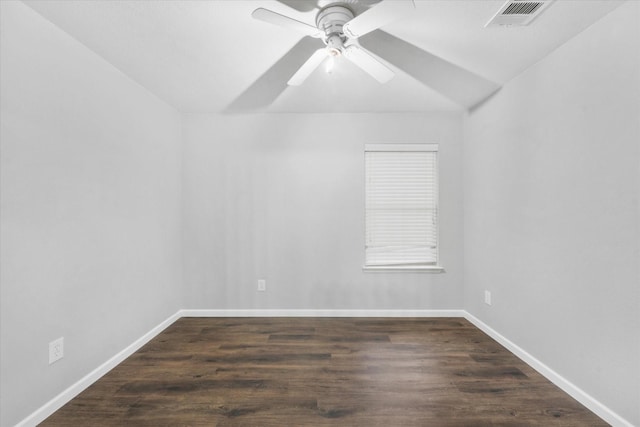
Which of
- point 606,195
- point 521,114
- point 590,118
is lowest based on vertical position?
point 606,195

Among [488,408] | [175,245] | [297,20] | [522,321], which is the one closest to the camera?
[297,20]

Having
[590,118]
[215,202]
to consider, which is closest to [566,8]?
[590,118]

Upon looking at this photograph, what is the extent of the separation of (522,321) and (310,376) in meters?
1.81

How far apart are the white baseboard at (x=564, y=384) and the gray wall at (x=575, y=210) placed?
4 cm

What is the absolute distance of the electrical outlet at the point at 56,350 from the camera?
1.87 metres

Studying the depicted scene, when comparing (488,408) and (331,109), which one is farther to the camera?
Answer: (331,109)

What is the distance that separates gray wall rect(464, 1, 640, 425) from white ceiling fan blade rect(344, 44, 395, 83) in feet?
4.09

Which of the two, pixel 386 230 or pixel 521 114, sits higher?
pixel 521 114

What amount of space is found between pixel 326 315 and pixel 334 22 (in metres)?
2.88

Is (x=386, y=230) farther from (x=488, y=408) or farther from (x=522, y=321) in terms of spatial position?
(x=488, y=408)

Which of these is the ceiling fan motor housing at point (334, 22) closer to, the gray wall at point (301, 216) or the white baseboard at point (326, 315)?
the gray wall at point (301, 216)

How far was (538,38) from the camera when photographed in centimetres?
205

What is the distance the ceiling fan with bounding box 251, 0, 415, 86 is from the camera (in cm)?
151

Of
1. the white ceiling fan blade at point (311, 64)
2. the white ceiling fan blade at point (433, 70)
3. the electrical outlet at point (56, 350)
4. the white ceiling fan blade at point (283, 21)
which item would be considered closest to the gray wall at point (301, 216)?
the white ceiling fan blade at point (433, 70)
